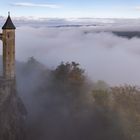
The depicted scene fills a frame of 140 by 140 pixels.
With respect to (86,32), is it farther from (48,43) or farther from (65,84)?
(65,84)

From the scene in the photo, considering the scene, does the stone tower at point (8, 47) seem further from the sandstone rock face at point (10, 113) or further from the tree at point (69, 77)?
the tree at point (69, 77)

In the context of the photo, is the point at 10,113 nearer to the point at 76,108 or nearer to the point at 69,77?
the point at 76,108

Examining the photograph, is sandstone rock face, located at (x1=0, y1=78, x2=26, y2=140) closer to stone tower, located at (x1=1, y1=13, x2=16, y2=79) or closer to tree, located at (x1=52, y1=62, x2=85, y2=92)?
stone tower, located at (x1=1, y1=13, x2=16, y2=79)

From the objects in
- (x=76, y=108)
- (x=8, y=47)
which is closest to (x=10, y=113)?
(x=8, y=47)

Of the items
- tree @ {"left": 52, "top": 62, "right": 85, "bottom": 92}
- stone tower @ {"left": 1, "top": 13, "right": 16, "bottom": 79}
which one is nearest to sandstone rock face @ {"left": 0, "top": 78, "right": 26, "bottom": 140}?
stone tower @ {"left": 1, "top": 13, "right": 16, "bottom": 79}

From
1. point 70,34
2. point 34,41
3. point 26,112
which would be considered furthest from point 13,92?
point 70,34

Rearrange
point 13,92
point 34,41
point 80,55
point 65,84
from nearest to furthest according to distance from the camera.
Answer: point 13,92, point 65,84, point 80,55, point 34,41

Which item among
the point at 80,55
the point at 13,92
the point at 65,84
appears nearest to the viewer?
the point at 13,92
